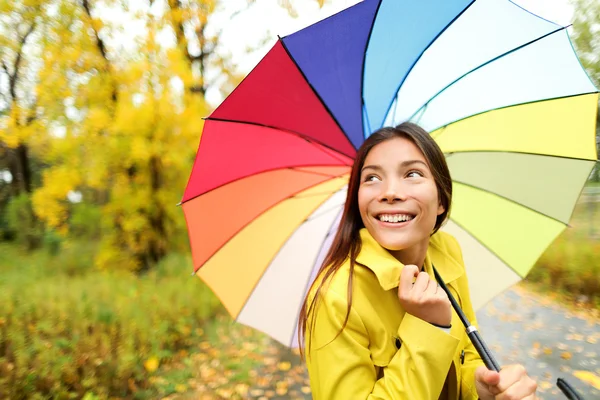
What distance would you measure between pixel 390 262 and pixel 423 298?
0.56 feet

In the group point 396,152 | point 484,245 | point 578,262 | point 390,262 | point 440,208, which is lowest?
point 578,262

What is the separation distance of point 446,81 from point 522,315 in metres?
4.79

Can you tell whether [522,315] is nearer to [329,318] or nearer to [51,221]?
Answer: [329,318]

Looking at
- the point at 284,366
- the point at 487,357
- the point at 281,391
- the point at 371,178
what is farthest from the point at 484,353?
the point at 284,366

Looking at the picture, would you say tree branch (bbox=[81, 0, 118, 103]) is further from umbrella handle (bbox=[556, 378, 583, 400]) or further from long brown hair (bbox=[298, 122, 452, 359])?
umbrella handle (bbox=[556, 378, 583, 400])

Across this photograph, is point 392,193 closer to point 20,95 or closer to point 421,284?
point 421,284

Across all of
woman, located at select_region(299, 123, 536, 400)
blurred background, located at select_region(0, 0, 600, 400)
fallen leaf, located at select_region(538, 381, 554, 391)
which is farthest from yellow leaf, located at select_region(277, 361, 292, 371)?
woman, located at select_region(299, 123, 536, 400)

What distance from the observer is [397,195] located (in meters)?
1.34

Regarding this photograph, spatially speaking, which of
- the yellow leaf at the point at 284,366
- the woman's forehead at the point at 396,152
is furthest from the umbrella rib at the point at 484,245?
the yellow leaf at the point at 284,366

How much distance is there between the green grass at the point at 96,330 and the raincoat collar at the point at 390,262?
10.2ft

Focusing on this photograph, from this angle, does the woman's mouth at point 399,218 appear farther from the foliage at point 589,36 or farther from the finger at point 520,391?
the foliage at point 589,36

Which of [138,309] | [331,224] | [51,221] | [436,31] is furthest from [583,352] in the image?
[51,221]

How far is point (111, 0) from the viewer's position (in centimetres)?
514

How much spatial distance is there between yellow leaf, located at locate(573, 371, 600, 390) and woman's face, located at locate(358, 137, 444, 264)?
11.3 feet
